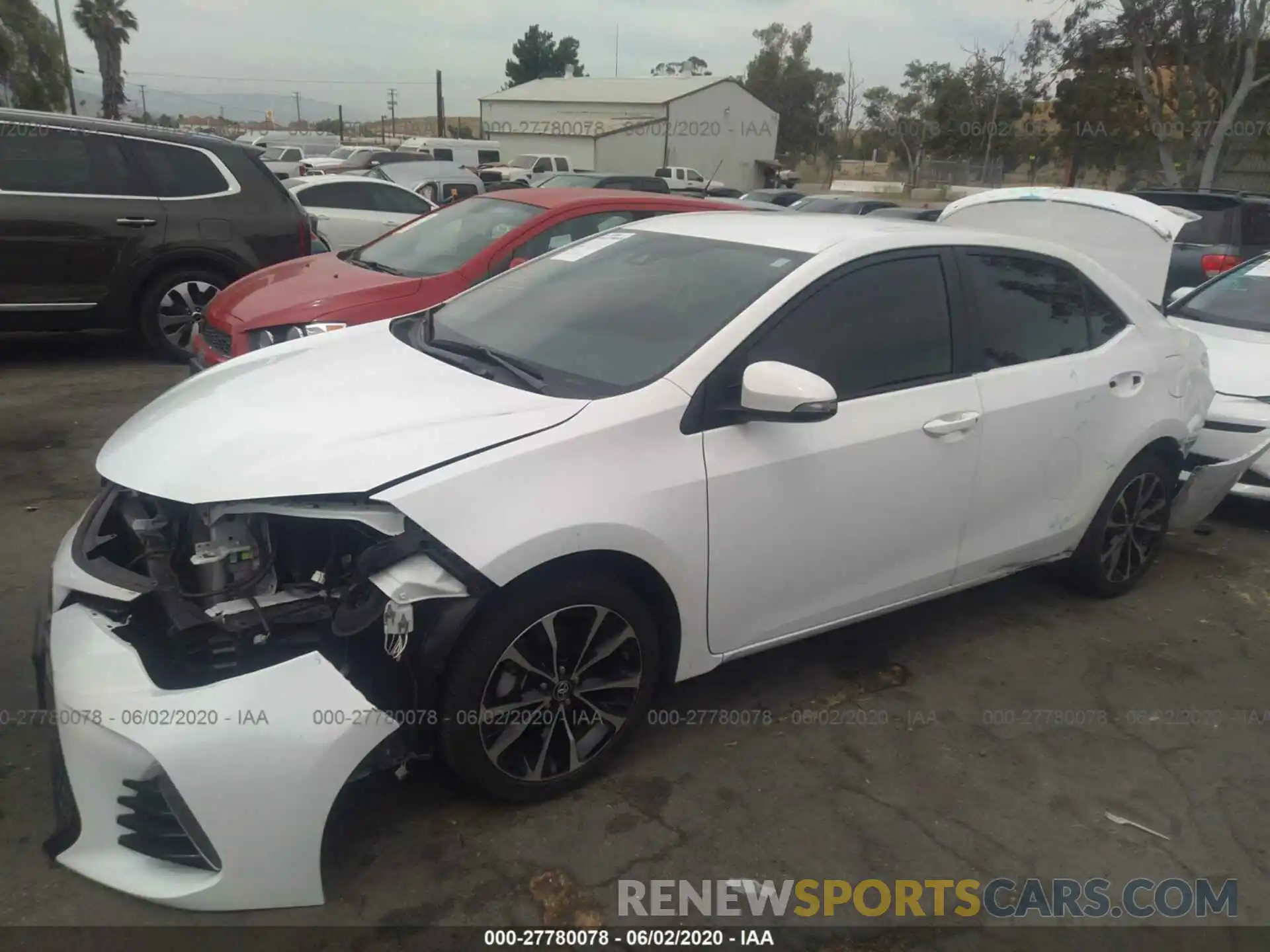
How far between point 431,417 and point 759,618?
47.5 inches

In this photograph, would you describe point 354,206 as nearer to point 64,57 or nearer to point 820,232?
point 820,232

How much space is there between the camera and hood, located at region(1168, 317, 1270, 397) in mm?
5207

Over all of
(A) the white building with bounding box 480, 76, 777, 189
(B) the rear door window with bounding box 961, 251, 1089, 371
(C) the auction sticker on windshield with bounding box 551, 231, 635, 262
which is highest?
(A) the white building with bounding box 480, 76, 777, 189

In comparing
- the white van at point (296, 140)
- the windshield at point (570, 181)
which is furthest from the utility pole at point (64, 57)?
the windshield at point (570, 181)

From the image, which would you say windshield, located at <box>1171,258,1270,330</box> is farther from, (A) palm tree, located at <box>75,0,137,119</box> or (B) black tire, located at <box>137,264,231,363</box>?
(A) palm tree, located at <box>75,0,137,119</box>

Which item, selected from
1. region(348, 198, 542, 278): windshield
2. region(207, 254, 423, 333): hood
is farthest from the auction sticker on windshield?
region(348, 198, 542, 278): windshield

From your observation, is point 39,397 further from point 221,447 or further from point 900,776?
point 900,776

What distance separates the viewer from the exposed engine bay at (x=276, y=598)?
2.36m

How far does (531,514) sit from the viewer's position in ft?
8.16

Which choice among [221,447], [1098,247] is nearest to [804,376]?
[221,447]

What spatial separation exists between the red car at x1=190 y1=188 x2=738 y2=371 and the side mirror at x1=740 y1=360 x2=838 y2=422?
3092 millimetres

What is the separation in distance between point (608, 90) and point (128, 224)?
46.2 m

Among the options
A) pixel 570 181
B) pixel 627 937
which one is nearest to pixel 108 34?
pixel 570 181

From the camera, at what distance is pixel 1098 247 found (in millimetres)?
5363
